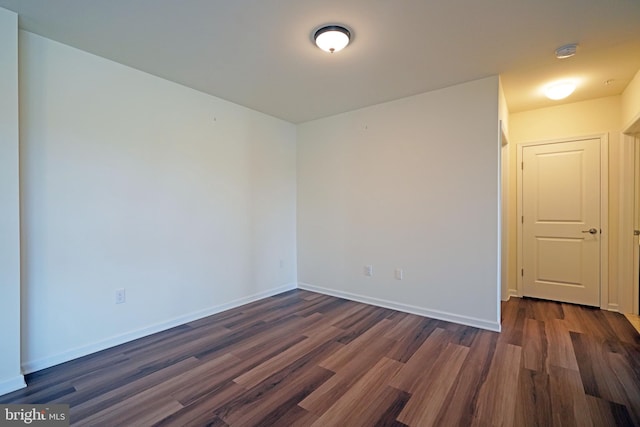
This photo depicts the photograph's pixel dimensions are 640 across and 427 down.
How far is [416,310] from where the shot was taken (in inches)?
133

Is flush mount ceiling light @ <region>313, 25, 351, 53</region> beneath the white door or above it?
above

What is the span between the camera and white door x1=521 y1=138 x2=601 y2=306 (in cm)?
A: 354

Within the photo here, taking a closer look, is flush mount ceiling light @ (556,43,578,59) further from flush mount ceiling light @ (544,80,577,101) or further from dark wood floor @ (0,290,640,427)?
A: dark wood floor @ (0,290,640,427)

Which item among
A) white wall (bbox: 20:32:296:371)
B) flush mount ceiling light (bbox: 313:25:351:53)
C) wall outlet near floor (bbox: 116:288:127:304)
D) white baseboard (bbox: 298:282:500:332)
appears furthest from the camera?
white baseboard (bbox: 298:282:500:332)

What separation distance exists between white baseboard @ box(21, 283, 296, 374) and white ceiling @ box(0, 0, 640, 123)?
2490 millimetres

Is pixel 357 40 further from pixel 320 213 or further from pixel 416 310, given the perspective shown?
pixel 416 310

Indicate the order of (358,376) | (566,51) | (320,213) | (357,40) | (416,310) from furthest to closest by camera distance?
(320,213) → (416,310) → (566,51) → (357,40) → (358,376)

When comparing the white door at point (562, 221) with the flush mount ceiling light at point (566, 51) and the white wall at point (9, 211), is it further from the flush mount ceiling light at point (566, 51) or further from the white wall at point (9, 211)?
the white wall at point (9, 211)

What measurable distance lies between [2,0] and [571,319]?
5.57 metres

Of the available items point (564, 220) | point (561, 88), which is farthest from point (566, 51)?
point (564, 220)

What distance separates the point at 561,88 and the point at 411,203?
74.9 inches

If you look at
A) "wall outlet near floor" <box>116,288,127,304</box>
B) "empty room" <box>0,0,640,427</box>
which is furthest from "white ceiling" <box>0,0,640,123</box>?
"wall outlet near floor" <box>116,288,127,304</box>

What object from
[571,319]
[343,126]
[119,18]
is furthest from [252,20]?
[571,319]

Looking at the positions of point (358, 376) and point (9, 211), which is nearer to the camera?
point (9, 211)
